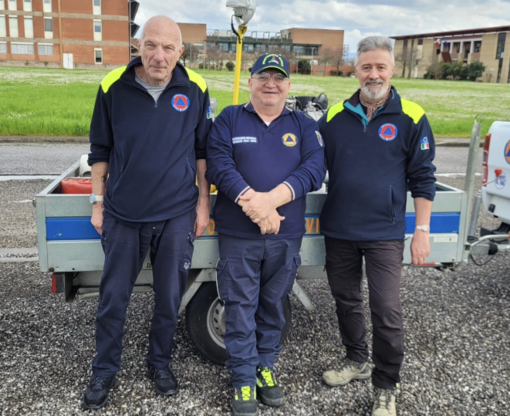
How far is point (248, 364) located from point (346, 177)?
1185 mm

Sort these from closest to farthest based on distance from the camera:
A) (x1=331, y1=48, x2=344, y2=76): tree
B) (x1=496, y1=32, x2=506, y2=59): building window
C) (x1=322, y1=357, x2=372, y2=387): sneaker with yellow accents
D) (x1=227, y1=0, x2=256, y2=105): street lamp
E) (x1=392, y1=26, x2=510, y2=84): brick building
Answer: (x1=322, y1=357, x2=372, y2=387): sneaker with yellow accents
(x1=227, y1=0, x2=256, y2=105): street lamp
(x1=496, y1=32, x2=506, y2=59): building window
(x1=392, y1=26, x2=510, y2=84): brick building
(x1=331, y1=48, x2=344, y2=76): tree

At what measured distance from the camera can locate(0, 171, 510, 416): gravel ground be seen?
3.03 m

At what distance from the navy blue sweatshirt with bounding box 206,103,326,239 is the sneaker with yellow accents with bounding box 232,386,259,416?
0.86 m

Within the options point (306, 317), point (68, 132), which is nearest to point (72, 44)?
point (68, 132)

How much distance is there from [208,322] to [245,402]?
2.01 feet

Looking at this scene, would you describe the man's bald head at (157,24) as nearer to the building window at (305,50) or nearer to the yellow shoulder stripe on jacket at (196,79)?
the yellow shoulder stripe on jacket at (196,79)

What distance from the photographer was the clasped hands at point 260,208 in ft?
8.86

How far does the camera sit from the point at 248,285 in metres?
2.92

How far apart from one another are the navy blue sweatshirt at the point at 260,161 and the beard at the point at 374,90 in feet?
1.15

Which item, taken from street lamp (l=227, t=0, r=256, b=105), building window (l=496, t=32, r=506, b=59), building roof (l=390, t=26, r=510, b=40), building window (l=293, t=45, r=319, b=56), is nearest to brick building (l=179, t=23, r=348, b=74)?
building window (l=293, t=45, r=319, b=56)

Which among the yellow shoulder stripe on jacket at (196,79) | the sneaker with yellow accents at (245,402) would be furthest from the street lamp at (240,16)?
the sneaker with yellow accents at (245,402)

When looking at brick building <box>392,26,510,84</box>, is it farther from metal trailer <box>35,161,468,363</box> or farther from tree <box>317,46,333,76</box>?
metal trailer <box>35,161,468,363</box>

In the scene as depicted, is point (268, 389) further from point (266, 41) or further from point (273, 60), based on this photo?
point (266, 41)

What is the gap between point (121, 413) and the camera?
2.91 meters
